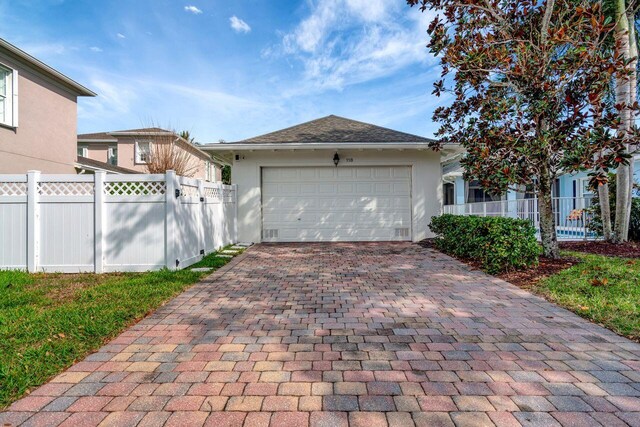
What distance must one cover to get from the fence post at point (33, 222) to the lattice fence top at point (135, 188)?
123cm

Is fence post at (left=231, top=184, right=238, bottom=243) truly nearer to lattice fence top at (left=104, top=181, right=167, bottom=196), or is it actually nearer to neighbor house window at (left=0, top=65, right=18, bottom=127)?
lattice fence top at (left=104, top=181, right=167, bottom=196)

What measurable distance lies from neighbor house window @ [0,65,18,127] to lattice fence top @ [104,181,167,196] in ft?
20.3

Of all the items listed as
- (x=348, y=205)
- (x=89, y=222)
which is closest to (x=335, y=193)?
(x=348, y=205)

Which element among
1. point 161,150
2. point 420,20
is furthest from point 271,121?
point 420,20

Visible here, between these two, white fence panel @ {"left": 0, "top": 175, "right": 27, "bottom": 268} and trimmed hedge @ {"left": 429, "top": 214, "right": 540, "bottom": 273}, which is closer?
trimmed hedge @ {"left": 429, "top": 214, "right": 540, "bottom": 273}

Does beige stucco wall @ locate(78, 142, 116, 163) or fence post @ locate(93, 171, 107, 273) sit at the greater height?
beige stucco wall @ locate(78, 142, 116, 163)

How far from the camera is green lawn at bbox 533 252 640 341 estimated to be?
3477mm

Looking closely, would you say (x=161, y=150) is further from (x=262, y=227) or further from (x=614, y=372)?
(x=614, y=372)

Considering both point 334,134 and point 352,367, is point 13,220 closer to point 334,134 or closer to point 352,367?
point 352,367

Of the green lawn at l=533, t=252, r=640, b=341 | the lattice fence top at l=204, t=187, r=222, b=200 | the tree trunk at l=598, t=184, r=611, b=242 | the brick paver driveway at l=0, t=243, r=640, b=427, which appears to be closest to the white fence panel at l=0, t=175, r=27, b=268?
the lattice fence top at l=204, t=187, r=222, b=200

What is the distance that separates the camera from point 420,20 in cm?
A: 798

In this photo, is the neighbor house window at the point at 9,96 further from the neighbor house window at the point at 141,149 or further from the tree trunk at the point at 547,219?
the tree trunk at the point at 547,219

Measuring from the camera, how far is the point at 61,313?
12.1ft

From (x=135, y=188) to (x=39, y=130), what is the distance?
24.1 feet
